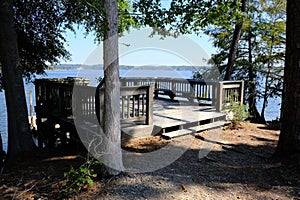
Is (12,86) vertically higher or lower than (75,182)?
higher

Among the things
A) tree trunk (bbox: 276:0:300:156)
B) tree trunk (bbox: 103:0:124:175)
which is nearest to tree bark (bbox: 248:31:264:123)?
tree trunk (bbox: 276:0:300:156)

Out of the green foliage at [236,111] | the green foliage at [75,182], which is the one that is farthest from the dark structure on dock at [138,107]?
the green foliage at [75,182]

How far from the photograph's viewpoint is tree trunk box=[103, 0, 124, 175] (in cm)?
294

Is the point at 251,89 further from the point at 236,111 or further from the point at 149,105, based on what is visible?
the point at 149,105

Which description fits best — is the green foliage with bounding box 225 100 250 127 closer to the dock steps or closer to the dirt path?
the dock steps

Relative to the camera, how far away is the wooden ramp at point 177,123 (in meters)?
4.79

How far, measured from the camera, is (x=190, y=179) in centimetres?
316

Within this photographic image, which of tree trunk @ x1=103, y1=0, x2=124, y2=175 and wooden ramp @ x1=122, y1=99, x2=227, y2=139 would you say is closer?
tree trunk @ x1=103, y1=0, x2=124, y2=175

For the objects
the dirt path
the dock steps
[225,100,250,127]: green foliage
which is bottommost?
the dirt path

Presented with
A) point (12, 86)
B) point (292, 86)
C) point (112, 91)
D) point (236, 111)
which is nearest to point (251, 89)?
point (236, 111)

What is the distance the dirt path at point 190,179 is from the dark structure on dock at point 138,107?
55 cm

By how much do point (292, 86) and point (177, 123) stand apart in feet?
7.66

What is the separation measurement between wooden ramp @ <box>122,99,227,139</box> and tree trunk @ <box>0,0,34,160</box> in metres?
2.26

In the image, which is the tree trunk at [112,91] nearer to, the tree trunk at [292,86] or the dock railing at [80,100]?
the dock railing at [80,100]
